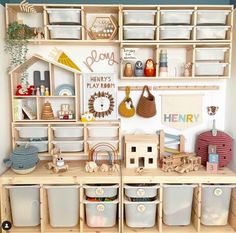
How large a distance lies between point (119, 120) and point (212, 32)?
1055 mm

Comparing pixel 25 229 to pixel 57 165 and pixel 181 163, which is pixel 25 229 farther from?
pixel 181 163

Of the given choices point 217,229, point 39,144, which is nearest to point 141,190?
point 217,229

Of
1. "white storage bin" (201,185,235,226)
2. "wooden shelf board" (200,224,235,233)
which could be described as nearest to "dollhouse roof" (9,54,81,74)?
"white storage bin" (201,185,235,226)

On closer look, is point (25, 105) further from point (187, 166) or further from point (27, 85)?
point (187, 166)

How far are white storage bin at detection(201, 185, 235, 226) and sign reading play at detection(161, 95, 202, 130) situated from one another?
0.62 m

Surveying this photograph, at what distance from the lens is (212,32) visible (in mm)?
2174

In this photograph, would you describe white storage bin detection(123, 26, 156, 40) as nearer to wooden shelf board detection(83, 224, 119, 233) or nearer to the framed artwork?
the framed artwork

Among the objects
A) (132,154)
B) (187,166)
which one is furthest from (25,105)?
(187,166)

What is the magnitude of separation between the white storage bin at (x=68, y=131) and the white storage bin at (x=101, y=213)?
22.8 inches

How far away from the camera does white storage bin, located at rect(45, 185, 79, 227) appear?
205cm

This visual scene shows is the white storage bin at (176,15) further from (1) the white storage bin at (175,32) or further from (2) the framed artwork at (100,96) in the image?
(2) the framed artwork at (100,96)

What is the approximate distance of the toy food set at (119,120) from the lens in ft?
6.81

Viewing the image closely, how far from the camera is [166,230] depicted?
2.14m

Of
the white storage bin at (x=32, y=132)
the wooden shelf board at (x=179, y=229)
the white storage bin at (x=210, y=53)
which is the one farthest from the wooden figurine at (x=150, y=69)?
the wooden shelf board at (x=179, y=229)
